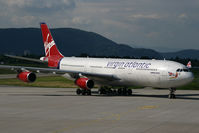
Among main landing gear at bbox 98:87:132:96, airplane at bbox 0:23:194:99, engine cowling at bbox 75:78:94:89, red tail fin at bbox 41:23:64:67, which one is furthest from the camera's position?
red tail fin at bbox 41:23:64:67

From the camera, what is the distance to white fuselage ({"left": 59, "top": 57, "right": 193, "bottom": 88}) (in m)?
38.5

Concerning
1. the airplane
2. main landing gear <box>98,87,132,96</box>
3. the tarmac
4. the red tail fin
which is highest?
the red tail fin

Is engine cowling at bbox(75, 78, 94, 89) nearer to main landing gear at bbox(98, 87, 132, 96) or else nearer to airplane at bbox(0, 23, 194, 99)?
airplane at bbox(0, 23, 194, 99)

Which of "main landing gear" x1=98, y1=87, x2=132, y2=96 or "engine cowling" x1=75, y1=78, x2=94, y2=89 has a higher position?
"engine cowling" x1=75, y1=78, x2=94, y2=89

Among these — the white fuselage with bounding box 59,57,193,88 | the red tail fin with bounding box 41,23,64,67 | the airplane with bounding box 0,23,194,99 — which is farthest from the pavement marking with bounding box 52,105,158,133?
the red tail fin with bounding box 41,23,64,67

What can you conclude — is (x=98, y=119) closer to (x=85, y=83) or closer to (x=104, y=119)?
(x=104, y=119)

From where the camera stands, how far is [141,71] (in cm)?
4072

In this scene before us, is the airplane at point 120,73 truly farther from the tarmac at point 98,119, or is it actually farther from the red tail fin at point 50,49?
the tarmac at point 98,119

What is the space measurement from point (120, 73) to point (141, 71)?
321cm

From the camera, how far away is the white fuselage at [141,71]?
3850 centimetres

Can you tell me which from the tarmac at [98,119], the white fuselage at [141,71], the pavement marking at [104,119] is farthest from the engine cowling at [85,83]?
the pavement marking at [104,119]

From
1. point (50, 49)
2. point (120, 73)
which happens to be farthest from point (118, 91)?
point (50, 49)

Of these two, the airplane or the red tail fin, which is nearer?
the airplane

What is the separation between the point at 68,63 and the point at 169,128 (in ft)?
99.9
